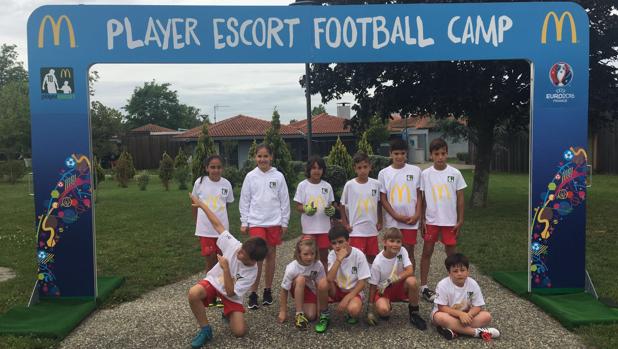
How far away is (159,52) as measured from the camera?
5203mm

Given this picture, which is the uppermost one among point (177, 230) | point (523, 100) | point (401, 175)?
point (523, 100)

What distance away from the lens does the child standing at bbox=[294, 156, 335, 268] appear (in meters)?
5.23

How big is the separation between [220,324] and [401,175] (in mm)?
2296

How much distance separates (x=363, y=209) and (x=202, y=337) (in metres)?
1.97

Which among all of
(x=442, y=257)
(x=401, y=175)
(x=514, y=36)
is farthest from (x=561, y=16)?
(x=442, y=257)

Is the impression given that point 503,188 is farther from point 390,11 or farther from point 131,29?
point 131,29

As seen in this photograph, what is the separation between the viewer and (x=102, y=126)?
25.1m

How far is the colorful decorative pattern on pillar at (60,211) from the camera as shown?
525 centimetres

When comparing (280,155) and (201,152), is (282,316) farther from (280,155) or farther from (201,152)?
(201,152)

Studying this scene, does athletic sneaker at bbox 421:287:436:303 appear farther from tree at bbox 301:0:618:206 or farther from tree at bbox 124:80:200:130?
tree at bbox 124:80:200:130

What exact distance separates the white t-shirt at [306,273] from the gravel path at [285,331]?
0.39 m

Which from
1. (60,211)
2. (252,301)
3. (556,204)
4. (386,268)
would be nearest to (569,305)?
(556,204)

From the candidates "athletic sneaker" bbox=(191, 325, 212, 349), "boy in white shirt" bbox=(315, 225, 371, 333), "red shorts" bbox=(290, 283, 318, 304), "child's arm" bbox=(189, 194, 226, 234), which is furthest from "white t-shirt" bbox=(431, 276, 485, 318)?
"child's arm" bbox=(189, 194, 226, 234)

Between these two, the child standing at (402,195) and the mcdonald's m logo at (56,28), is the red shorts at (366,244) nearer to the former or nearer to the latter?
the child standing at (402,195)
